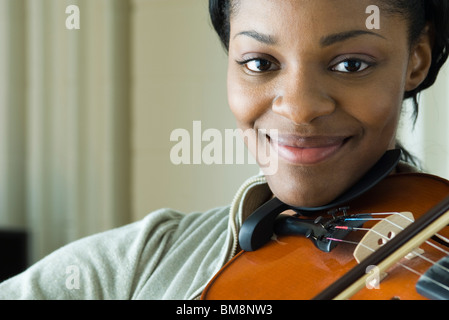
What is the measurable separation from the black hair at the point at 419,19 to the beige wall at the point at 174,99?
2.83ft

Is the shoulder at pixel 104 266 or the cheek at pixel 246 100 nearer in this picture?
the cheek at pixel 246 100

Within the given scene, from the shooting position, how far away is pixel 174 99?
169 cm

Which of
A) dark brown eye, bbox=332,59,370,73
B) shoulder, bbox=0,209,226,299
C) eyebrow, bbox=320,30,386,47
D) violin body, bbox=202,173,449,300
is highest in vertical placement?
eyebrow, bbox=320,30,386,47

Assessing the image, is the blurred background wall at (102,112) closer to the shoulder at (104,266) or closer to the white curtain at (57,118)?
the white curtain at (57,118)

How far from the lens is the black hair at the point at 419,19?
62 centimetres

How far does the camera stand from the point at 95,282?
30.1 inches

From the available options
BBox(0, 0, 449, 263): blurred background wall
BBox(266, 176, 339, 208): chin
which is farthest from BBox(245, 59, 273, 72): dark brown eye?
BBox(0, 0, 449, 263): blurred background wall

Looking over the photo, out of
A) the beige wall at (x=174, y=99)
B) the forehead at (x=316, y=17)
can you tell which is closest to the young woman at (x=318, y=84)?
the forehead at (x=316, y=17)

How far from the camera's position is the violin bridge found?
20.5 inches

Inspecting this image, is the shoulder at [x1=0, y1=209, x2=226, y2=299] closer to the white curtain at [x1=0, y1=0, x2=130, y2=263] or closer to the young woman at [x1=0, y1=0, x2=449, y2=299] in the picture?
the young woman at [x1=0, y1=0, x2=449, y2=299]

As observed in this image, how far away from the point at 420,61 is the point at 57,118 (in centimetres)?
115

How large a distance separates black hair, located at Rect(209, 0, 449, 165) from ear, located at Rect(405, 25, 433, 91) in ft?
0.03

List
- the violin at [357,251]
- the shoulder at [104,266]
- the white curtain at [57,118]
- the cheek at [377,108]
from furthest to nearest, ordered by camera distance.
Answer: the white curtain at [57,118]
the shoulder at [104,266]
the cheek at [377,108]
the violin at [357,251]
